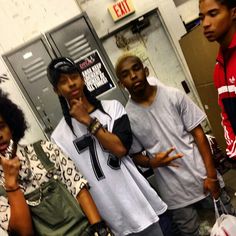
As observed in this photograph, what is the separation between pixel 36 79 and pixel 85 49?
575 mm

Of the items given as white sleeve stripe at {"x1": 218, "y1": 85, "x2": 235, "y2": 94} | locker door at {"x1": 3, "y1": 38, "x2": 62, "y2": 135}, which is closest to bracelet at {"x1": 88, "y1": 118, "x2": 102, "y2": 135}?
white sleeve stripe at {"x1": 218, "y1": 85, "x2": 235, "y2": 94}

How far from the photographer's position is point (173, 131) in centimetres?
211

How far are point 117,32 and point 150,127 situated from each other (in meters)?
2.41

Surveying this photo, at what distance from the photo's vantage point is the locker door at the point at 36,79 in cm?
318

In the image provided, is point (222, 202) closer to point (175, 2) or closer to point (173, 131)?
point (173, 131)

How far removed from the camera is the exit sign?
408 cm

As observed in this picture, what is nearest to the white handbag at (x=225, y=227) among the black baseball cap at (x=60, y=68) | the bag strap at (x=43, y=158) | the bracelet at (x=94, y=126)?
the bracelet at (x=94, y=126)

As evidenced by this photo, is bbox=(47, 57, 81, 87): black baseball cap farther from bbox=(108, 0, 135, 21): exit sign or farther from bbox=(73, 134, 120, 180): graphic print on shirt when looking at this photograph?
bbox=(108, 0, 135, 21): exit sign

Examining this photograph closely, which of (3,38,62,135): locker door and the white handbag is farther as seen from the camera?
(3,38,62,135): locker door

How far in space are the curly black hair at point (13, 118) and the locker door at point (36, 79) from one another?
1406 millimetres

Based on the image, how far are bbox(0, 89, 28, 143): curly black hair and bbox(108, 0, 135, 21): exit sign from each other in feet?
8.71

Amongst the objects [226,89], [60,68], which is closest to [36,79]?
[60,68]

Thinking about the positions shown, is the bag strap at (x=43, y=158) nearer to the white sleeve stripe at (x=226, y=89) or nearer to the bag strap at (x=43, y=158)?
the bag strap at (x=43, y=158)

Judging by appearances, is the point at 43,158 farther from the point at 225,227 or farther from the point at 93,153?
the point at 225,227
